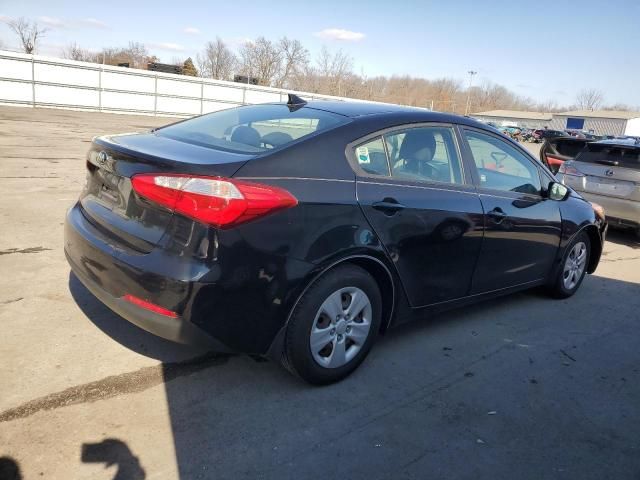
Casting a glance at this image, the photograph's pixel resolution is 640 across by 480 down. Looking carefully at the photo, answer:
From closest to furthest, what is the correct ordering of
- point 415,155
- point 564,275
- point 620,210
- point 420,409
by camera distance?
point 420,409 → point 415,155 → point 564,275 → point 620,210

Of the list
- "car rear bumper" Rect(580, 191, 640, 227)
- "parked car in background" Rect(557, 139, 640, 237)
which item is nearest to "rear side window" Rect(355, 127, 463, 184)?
"parked car in background" Rect(557, 139, 640, 237)

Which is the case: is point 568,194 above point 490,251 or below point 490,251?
above

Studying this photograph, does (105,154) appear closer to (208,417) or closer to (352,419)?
(208,417)

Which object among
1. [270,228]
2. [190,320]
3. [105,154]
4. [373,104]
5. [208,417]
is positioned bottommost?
[208,417]

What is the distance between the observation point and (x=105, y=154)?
3.06 metres

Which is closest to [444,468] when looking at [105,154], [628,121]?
[105,154]

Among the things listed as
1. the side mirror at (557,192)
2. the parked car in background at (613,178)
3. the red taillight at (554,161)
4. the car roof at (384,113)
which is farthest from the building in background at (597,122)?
the car roof at (384,113)

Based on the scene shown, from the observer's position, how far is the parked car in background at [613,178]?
7.51 metres

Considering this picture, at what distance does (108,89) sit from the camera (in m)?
26.8

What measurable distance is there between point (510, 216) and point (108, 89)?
2688cm

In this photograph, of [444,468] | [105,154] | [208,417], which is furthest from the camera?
[105,154]

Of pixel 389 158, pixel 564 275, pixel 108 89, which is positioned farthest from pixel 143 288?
pixel 108 89

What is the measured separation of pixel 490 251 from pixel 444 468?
6.14 ft

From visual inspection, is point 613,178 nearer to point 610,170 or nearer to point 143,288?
point 610,170
